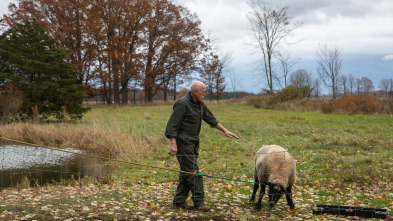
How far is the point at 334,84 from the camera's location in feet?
142

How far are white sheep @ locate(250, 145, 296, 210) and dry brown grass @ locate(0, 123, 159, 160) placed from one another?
7.25m

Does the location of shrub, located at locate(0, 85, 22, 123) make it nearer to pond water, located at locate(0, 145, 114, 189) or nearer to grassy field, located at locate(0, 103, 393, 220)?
grassy field, located at locate(0, 103, 393, 220)

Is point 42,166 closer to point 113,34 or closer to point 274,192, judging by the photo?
point 274,192

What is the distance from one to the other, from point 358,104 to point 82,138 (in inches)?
842

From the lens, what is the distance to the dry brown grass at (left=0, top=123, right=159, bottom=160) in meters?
13.4

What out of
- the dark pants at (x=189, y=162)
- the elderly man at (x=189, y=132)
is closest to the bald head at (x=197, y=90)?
the elderly man at (x=189, y=132)

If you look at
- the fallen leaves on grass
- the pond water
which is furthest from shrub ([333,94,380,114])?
the pond water

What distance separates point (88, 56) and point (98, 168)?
99.4 ft

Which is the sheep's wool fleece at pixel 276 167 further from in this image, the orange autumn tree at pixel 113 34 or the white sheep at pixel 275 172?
the orange autumn tree at pixel 113 34

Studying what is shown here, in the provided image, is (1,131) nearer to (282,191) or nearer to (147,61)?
(282,191)

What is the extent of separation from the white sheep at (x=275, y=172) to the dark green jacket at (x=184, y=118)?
4.96ft

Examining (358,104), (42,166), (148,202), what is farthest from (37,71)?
(358,104)

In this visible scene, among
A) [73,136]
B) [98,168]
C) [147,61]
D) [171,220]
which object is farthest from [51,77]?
[147,61]

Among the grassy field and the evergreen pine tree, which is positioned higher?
the evergreen pine tree
